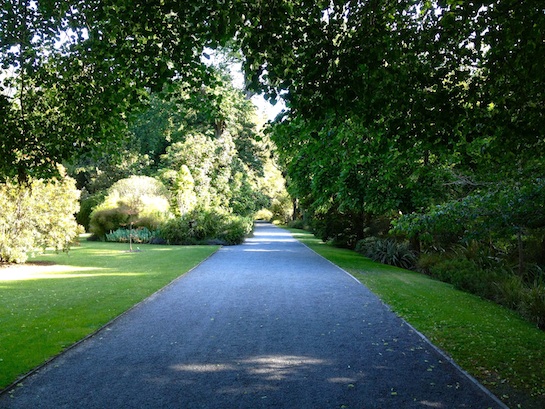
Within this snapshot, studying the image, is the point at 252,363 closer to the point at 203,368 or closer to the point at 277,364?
the point at 277,364

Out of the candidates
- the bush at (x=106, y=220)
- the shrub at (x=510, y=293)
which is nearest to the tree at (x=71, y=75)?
the shrub at (x=510, y=293)

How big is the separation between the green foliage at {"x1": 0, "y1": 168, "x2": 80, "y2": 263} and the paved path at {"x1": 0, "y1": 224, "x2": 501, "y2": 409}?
9434mm

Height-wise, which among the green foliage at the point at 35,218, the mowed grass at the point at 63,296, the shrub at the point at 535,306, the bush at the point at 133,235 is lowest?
the shrub at the point at 535,306

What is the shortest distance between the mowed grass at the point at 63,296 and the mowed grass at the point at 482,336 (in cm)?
540

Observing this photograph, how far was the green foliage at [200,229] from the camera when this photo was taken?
95.8 feet

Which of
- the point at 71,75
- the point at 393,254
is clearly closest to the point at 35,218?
the point at 71,75

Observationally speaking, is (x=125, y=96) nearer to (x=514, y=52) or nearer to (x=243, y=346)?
(x=243, y=346)

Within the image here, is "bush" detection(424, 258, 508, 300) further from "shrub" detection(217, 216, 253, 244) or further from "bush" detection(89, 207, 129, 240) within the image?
"bush" detection(89, 207, 129, 240)

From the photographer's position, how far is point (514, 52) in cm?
579

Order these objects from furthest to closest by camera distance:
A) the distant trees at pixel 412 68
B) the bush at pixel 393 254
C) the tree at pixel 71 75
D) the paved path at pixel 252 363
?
the bush at pixel 393 254 → the tree at pixel 71 75 → the distant trees at pixel 412 68 → the paved path at pixel 252 363

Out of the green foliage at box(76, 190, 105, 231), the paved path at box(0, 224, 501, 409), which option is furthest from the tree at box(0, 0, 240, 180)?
the green foliage at box(76, 190, 105, 231)

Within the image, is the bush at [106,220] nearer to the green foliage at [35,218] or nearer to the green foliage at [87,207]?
the green foliage at [87,207]

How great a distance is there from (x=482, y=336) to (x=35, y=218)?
1586cm

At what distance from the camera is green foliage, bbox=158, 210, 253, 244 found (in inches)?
1149
